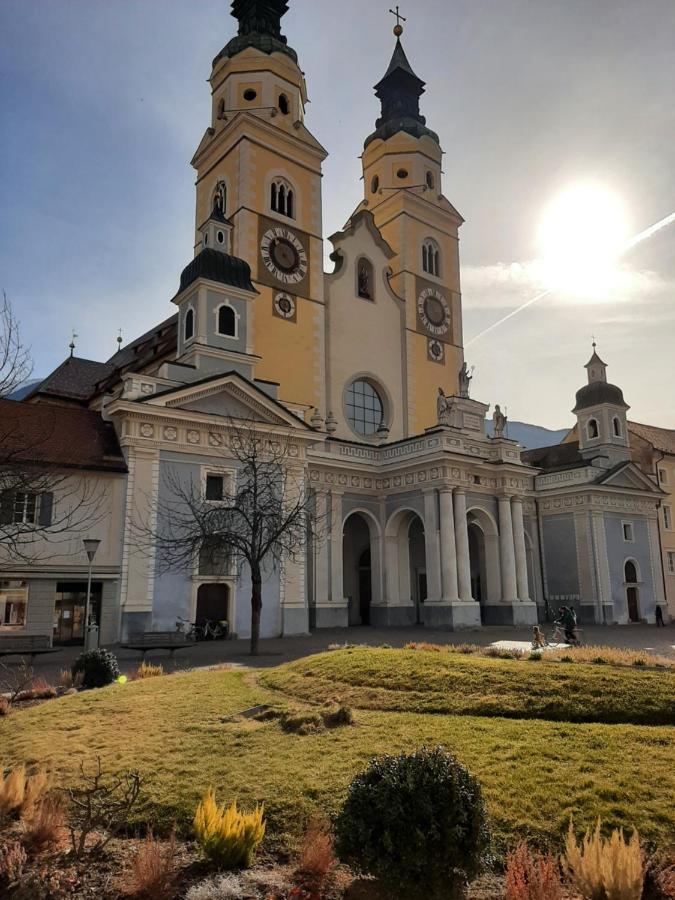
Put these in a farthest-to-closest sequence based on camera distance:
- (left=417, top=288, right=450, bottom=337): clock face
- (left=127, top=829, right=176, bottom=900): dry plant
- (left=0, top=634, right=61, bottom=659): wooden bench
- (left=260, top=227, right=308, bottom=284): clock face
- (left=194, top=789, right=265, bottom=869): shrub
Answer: (left=417, top=288, right=450, bottom=337): clock face, (left=260, top=227, right=308, bottom=284): clock face, (left=0, top=634, right=61, bottom=659): wooden bench, (left=194, top=789, right=265, bottom=869): shrub, (left=127, top=829, right=176, bottom=900): dry plant

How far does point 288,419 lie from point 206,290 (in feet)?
22.4

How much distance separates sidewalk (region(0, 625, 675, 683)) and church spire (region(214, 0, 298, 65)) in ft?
108

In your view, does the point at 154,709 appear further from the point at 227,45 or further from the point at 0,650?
the point at 227,45

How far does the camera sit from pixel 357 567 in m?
39.6

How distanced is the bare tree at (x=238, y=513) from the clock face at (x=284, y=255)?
1211cm

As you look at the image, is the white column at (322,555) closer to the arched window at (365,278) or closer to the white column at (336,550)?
the white column at (336,550)

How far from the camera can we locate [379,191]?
4912cm

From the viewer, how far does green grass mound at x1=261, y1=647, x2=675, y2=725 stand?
9672 mm

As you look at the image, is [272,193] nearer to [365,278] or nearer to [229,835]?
[365,278]

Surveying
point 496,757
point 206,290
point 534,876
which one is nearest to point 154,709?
point 496,757

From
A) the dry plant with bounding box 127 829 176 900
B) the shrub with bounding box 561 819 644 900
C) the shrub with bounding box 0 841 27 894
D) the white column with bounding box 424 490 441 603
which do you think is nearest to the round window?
the white column with bounding box 424 490 441 603

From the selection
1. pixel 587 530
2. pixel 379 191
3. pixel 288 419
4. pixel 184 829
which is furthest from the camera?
pixel 379 191

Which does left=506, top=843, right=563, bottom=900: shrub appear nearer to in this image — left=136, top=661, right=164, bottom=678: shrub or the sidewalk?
left=136, top=661, right=164, bottom=678: shrub

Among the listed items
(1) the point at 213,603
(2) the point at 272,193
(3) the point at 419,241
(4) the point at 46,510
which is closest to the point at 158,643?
(1) the point at 213,603
